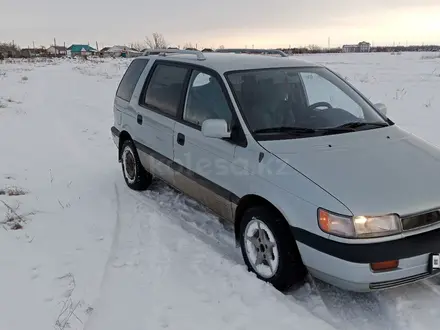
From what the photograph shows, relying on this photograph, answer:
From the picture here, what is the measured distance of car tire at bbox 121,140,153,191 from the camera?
5.55 metres

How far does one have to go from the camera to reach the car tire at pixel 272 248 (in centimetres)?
320

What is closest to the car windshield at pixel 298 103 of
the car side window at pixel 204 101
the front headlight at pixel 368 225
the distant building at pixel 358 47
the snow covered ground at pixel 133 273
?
the car side window at pixel 204 101

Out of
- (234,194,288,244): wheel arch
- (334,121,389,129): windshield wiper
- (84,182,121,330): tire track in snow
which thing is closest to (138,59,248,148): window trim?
(234,194,288,244): wheel arch

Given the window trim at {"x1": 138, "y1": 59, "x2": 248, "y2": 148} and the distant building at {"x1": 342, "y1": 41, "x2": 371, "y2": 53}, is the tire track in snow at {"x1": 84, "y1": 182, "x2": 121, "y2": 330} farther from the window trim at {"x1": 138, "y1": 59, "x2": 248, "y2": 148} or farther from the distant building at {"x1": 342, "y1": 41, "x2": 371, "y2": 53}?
the distant building at {"x1": 342, "y1": 41, "x2": 371, "y2": 53}

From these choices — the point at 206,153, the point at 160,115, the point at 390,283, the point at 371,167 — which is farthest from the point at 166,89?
the point at 390,283

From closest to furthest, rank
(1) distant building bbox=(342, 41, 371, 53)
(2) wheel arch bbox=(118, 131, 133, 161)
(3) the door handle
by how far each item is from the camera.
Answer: (3) the door handle, (2) wheel arch bbox=(118, 131, 133, 161), (1) distant building bbox=(342, 41, 371, 53)

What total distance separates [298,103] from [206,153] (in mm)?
993

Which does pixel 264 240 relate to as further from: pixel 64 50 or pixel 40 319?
pixel 64 50

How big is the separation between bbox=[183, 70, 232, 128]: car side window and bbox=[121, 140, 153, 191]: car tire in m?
1.42

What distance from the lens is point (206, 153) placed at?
4016 mm

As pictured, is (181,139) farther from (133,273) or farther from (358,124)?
(358,124)

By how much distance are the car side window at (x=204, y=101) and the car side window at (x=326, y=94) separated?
894 mm

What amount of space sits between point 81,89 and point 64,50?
98020mm

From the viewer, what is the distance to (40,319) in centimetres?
302
